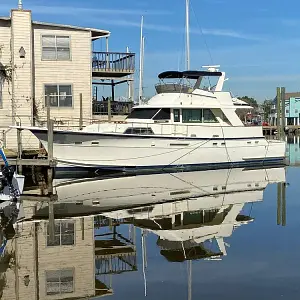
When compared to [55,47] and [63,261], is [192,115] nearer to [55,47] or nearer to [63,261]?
[55,47]

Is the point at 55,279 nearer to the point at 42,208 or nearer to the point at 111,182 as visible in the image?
the point at 42,208

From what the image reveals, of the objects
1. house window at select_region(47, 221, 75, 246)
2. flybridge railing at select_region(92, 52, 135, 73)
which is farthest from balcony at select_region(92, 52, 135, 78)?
house window at select_region(47, 221, 75, 246)

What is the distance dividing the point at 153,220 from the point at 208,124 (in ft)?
39.0

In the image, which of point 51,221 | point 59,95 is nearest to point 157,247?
point 51,221

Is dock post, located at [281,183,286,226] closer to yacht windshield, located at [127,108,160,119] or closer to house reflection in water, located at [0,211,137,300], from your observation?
house reflection in water, located at [0,211,137,300]

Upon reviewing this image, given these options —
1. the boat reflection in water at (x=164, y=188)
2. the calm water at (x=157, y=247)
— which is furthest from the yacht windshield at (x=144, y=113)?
the calm water at (x=157, y=247)

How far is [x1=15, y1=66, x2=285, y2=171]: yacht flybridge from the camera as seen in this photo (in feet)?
67.1

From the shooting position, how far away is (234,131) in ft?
77.8

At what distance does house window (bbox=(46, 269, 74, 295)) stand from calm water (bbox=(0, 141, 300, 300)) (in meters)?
0.01

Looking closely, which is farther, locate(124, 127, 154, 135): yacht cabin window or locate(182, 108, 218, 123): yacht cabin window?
locate(182, 108, 218, 123): yacht cabin window

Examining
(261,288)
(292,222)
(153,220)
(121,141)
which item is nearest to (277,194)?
(292,222)

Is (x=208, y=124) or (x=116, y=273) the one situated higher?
(x=208, y=124)

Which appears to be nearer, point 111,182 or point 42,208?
point 42,208

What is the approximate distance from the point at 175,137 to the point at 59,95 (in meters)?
6.03
